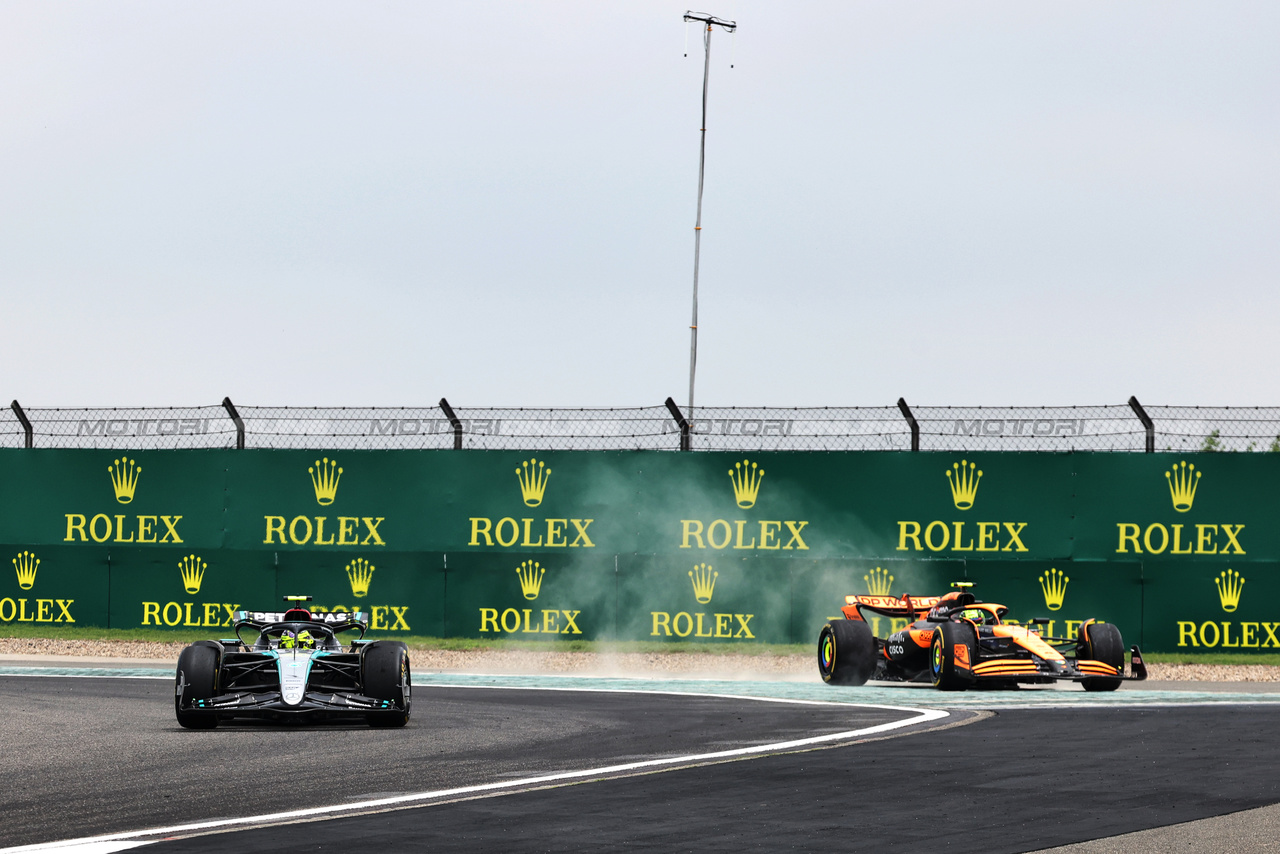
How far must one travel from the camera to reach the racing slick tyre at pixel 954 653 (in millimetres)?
17984

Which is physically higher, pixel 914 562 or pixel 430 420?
pixel 430 420

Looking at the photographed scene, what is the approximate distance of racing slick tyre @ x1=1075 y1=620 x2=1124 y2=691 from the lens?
18.6m

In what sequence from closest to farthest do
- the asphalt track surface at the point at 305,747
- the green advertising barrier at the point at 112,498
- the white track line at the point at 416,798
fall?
1. the white track line at the point at 416,798
2. the asphalt track surface at the point at 305,747
3. the green advertising barrier at the point at 112,498

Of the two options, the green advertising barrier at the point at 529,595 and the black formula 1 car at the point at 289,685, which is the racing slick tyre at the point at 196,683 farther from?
the green advertising barrier at the point at 529,595

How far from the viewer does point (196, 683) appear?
13.4 meters

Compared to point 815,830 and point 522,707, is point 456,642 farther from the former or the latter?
point 815,830

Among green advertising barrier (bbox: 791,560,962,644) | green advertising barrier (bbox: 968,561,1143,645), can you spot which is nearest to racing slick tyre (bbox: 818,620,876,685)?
green advertising barrier (bbox: 791,560,962,644)

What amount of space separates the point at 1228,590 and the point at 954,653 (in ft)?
19.4

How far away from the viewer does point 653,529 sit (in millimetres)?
23531

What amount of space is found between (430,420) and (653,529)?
3536 millimetres

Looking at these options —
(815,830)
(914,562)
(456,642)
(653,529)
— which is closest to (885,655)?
(914,562)

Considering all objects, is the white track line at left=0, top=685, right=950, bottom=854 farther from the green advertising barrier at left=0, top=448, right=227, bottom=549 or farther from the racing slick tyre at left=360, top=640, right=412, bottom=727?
the green advertising barrier at left=0, top=448, right=227, bottom=549

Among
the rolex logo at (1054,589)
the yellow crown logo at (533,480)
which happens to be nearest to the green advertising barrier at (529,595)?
the yellow crown logo at (533,480)

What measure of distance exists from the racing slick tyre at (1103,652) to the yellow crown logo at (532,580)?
25.8 ft
